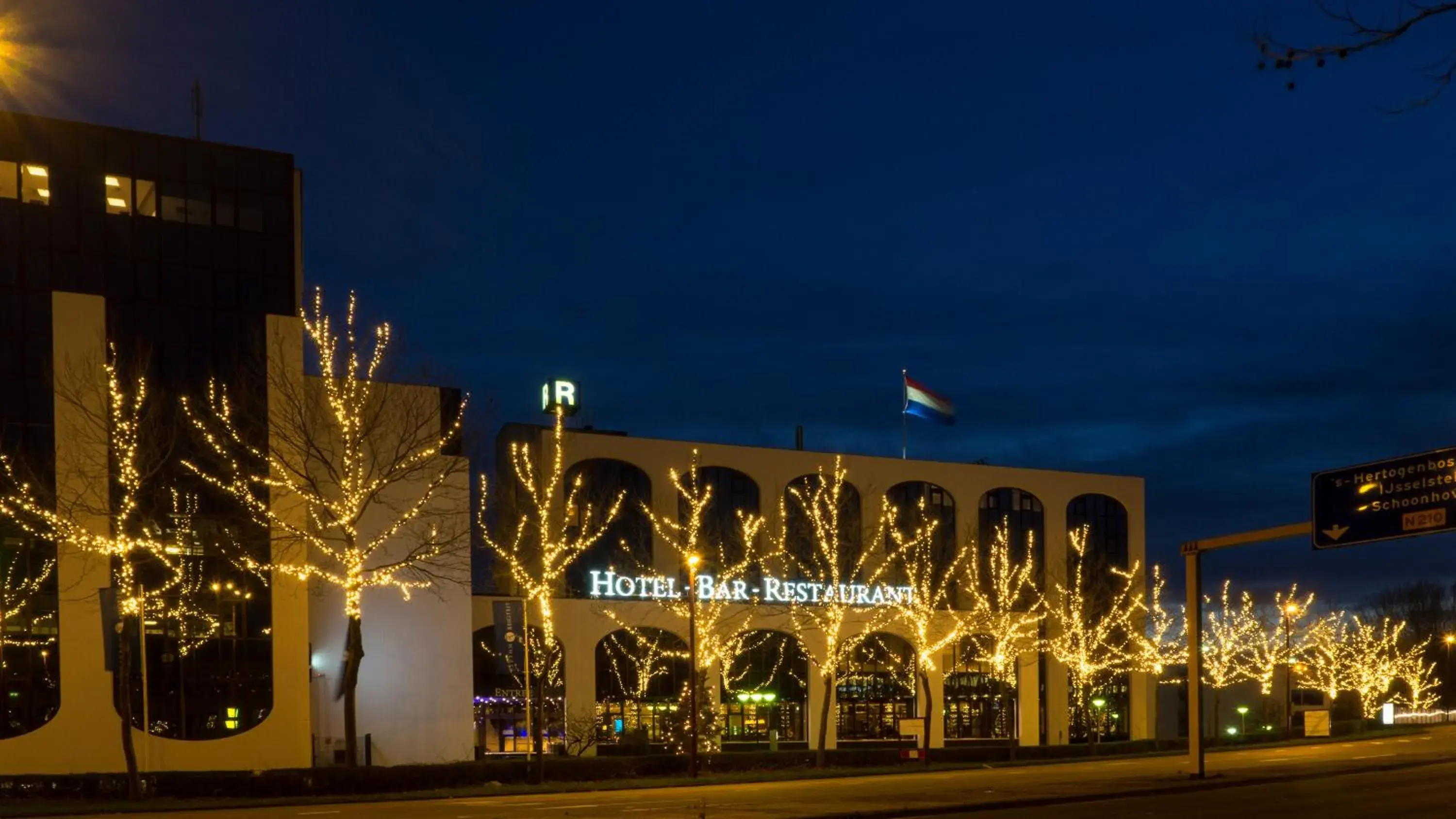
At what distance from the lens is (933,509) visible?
73.6 meters

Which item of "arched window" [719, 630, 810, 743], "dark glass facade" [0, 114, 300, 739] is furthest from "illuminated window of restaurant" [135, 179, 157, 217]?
"arched window" [719, 630, 810, 743]

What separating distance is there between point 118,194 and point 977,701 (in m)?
48.8

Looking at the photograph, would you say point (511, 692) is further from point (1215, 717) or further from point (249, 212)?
point (1215, 717)

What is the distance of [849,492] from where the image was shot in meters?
68.6

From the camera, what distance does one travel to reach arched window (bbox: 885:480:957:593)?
71.5 meters

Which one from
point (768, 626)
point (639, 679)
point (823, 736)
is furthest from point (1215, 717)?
point (823, 736)

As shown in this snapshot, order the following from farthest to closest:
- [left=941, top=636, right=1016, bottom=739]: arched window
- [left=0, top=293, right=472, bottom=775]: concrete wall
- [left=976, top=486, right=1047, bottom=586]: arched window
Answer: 1. [left=976, top=486, right=1047, bottom=586]: arched window
2. [left=941, top=636, right=1016, bottom=739]: arched window
3. [left=0, top=293, right=472, bottom=775]: concrete wall

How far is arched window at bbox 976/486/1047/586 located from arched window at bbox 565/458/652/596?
19.5m

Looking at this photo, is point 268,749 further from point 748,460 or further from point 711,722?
point 748,460

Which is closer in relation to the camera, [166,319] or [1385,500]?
[1385,500]

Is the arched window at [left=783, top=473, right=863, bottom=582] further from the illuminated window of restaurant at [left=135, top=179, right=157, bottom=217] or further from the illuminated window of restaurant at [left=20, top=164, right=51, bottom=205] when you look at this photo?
the illuminated window of restaurant at [left=20, top=164, right=51, bottom=205]

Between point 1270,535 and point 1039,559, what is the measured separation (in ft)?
141

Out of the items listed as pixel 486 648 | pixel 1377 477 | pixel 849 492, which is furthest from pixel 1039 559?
pixel 1377 477

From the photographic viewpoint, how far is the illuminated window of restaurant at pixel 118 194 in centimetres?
4538
